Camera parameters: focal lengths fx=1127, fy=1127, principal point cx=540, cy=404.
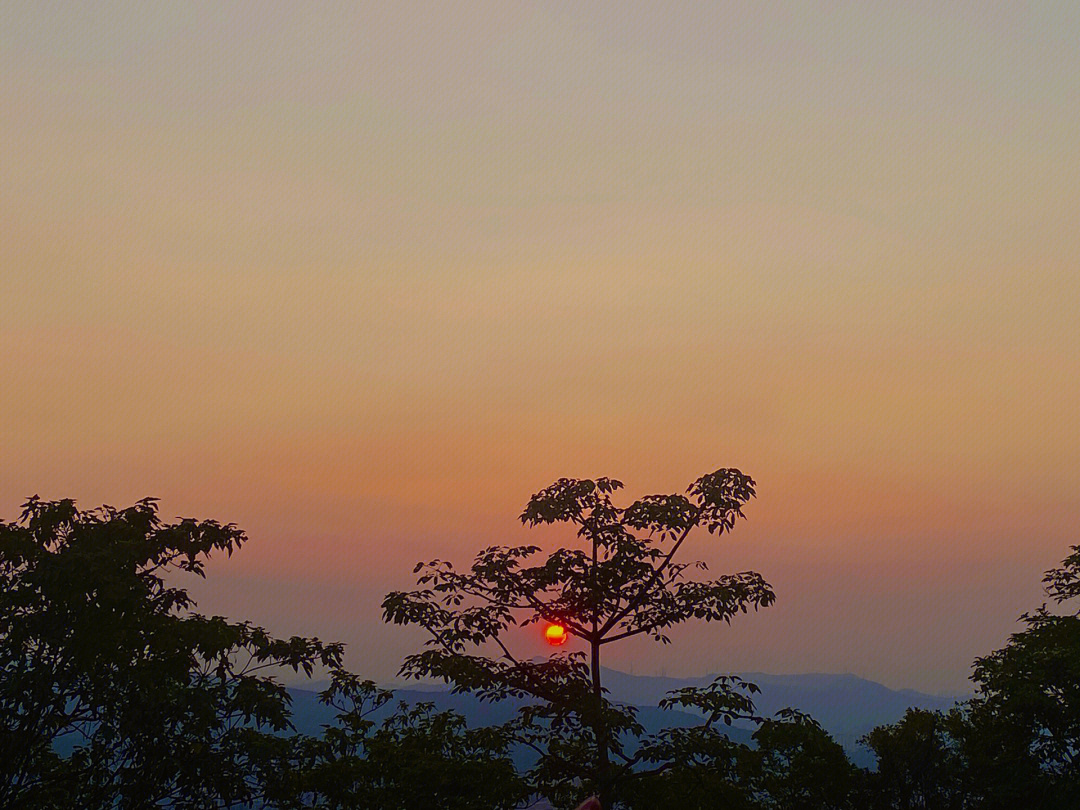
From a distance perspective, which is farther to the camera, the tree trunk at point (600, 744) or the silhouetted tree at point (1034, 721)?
the silhouetted tree at point (1034, 721)

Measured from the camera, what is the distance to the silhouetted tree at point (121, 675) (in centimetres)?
1716

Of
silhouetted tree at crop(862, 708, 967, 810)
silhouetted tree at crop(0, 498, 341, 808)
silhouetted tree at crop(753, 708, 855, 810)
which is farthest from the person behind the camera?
silhouetted tree at crop(753, 708, 855, 810)

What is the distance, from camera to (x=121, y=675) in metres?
17.8

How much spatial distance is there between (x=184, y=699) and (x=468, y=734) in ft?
22.6

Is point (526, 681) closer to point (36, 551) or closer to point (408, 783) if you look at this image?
point (408, 783)

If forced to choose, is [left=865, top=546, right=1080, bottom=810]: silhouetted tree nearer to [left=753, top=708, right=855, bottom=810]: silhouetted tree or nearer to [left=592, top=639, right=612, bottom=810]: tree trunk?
[left=753, top=708, right=855, bottom=810]: silhouetted tree

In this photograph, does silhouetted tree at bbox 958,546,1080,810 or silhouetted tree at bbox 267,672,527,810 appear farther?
silhouetted tree at bbox 958,546,1080,810

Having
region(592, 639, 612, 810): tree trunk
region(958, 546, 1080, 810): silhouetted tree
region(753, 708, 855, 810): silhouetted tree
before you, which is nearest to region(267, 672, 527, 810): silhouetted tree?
region(592, 639, 612, 810): tree trunk

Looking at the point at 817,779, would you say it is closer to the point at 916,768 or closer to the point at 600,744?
the point at 916,768

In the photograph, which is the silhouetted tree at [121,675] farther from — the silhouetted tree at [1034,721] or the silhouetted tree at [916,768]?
the silhouetted tree at [1034,721]

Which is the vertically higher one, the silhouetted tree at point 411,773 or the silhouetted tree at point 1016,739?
the silhouetted tree at point 1016,739

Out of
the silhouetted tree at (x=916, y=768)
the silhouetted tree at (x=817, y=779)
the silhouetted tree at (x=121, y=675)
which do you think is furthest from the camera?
the silhouetted tree at (x=817, y=779)

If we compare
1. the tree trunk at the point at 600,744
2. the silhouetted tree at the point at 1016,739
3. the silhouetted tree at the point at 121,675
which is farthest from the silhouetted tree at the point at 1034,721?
the silhouetted tree at the point at 121,675

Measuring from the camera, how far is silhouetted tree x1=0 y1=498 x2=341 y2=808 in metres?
17.2
